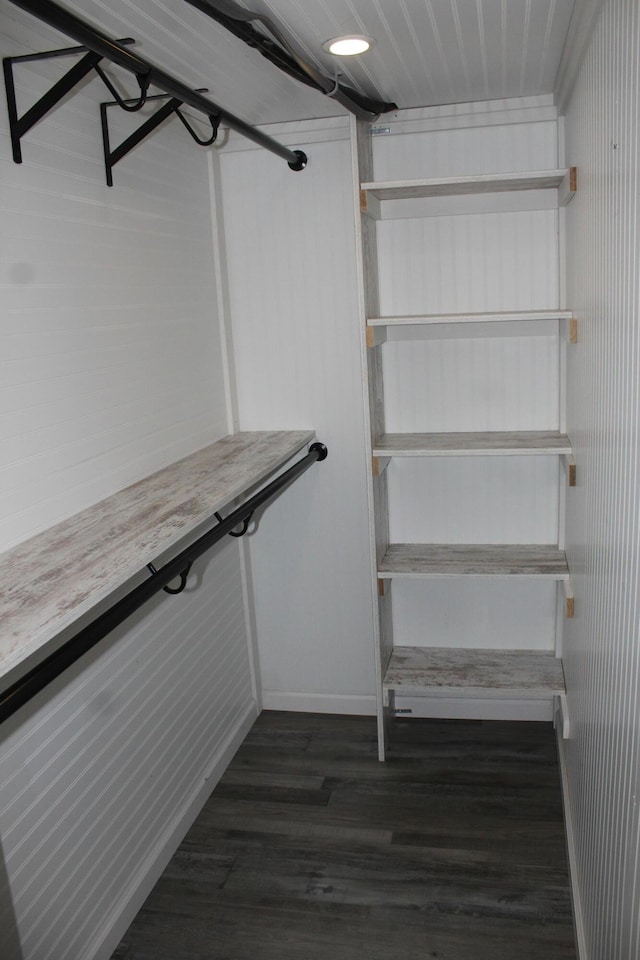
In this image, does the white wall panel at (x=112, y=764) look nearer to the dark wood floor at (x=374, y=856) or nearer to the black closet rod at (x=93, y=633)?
the dark wood floor at (x=374, y=856)

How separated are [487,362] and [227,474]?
1.28 meters

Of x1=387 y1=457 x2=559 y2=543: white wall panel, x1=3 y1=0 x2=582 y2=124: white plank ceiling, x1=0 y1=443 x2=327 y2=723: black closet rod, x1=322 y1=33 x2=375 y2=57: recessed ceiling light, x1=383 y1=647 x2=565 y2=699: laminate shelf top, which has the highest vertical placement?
x1=3 y1=0 x2=582 y2=124: white plank ceiling

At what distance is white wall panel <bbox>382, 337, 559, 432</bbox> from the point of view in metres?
3.23

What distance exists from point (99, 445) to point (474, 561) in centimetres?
157

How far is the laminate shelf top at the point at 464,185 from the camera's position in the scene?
2.73 m

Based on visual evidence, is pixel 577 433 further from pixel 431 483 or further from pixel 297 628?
pixel 297 628

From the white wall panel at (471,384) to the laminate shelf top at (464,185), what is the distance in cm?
56

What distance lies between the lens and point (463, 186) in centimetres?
289

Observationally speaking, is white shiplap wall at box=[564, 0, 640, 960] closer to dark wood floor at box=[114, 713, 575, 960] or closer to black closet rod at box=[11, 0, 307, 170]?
dark wood floor at box=[114, 713, 575, 960]

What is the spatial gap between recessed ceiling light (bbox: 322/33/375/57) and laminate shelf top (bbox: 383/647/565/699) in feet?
7.25

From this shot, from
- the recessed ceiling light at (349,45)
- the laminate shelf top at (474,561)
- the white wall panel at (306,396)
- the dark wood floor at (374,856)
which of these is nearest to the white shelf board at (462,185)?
the white wall panel at (306,396)

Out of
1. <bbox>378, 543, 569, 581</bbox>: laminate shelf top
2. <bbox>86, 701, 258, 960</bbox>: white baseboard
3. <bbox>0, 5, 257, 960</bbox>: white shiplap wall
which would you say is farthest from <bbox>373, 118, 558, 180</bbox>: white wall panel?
<bbox>86, 701, 258, 960</bbox>: white baseboard

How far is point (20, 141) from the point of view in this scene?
1972mm

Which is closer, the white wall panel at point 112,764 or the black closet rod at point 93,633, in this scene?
the black closet rod at point 93,633
